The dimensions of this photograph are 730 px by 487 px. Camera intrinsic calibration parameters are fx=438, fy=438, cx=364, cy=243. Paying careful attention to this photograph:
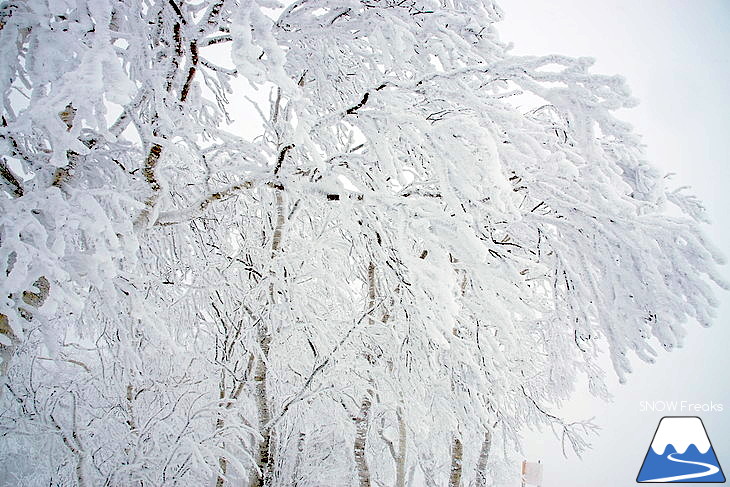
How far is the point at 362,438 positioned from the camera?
485 cm

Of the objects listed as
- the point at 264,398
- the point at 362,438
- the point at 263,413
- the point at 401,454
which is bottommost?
the point at 401,454

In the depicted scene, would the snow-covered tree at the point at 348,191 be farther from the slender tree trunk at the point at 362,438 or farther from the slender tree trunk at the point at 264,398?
the slender tree trunk at the point at 362,438

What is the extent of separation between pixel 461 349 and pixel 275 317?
1.89 meters

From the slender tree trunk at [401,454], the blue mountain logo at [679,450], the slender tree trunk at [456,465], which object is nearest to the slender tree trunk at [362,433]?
the slender tree trunk at [401,454]

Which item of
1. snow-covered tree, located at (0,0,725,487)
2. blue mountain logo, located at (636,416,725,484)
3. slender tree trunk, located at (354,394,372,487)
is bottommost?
blue mountain logo, located at (636,416,725,484)

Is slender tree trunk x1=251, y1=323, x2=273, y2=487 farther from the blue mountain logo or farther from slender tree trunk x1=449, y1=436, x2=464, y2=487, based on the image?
the blue mountain logo

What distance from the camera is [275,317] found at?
3.82 m

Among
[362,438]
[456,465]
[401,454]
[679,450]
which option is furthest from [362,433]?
[679,450]

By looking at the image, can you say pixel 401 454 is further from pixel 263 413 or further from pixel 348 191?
pixel 348 191

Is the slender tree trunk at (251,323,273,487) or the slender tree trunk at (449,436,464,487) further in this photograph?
the slender tree trunk at (449,436,464,487)

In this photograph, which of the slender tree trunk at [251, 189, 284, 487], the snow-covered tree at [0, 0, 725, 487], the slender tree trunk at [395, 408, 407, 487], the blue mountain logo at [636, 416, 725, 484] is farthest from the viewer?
the blue mountain logo at [636, 416, 725, 484]

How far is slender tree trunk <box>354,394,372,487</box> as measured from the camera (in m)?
4.71

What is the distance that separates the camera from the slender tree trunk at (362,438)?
4.71 meters

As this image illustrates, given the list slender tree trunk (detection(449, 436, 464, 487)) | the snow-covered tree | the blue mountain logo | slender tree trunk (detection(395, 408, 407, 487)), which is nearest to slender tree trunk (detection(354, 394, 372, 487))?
the snow-covered tree
